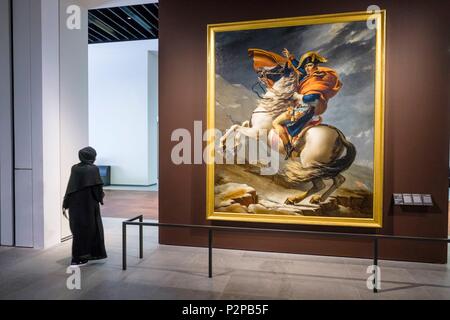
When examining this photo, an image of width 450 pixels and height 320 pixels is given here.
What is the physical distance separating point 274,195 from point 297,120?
125 centimetres

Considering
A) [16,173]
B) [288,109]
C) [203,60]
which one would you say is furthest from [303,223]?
[16,173]

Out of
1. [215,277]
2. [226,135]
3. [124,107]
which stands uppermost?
[124,107]

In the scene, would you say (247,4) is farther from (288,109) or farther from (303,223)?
(303,223)

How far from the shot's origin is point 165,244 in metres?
5.70

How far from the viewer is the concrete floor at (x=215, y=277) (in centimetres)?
372

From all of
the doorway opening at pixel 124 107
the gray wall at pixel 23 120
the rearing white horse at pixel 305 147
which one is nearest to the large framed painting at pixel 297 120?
the rearing white horse at pixel 305 147

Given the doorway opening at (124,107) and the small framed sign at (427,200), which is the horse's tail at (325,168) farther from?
the doorway opening at (124,107)

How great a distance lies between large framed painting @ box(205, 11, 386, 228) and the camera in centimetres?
478

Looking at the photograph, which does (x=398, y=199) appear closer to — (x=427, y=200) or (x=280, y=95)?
(x=427, y=200)

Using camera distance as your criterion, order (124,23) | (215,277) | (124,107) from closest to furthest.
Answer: (215,277), (124,23), (124,107)

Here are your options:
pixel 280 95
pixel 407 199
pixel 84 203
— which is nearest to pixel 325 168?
pixel 407 199

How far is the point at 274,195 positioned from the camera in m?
5.12

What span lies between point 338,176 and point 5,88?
5735 millimetres

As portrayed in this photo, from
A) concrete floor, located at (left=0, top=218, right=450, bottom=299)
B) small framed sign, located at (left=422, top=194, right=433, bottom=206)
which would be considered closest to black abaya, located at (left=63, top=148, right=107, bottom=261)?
concrete floor, located at (left=0, top=218, right=450, bottom=299)
